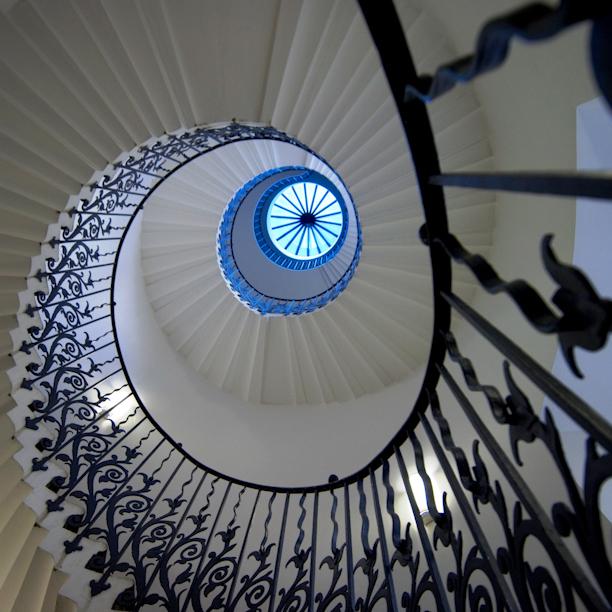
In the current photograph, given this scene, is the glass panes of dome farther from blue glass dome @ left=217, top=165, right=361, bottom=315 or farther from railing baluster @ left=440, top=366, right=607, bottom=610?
railing baluster @ left=440, top=366, right=607, bottom=610

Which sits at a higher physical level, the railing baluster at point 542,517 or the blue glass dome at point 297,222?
the blue glass dome at point 297,222

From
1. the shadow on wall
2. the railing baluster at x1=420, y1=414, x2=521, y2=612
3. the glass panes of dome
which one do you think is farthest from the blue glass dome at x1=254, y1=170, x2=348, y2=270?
the railing baluster at x1=420, y1=414, x2=521, y2=612

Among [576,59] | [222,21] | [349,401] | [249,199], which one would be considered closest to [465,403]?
[576,59]

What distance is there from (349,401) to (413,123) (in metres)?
6.35

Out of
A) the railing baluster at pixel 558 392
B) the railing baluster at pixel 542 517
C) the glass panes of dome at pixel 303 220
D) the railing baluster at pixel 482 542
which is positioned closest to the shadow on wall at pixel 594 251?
the railing baluster at pixel 482 542

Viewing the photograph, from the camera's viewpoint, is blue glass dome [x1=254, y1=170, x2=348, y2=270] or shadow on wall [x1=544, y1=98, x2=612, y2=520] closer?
shadow on wall [x1=544, y1=98, x2=612, y2=520]

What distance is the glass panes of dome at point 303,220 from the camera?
11.6 meters

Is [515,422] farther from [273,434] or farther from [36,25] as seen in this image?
[273,434]

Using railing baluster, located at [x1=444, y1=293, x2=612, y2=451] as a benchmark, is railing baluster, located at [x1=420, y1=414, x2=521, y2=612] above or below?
below

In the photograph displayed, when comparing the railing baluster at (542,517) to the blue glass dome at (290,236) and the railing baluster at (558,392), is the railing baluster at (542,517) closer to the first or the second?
the railing baluster at (558,392)

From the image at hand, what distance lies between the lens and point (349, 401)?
7352mm

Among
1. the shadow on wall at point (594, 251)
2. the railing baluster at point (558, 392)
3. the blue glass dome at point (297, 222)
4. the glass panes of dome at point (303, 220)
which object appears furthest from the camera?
the glass panes of dome at point (303, 220)

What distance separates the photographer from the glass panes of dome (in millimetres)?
11586

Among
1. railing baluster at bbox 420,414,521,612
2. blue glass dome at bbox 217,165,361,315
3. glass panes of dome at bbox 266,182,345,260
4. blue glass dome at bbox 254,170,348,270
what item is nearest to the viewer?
railing baluster at bbox 420,414,521,612
